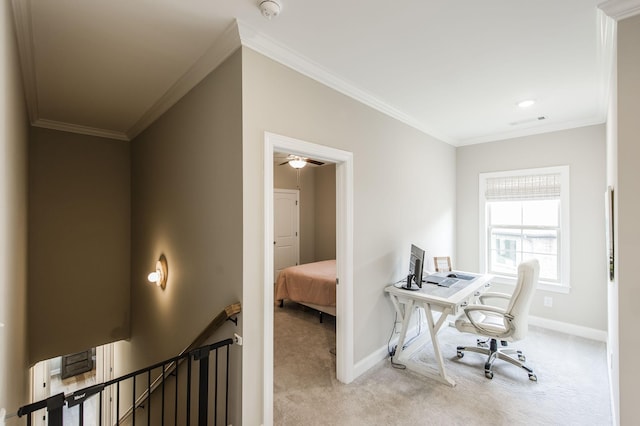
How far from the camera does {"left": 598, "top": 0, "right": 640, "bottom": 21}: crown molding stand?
153 centimetres

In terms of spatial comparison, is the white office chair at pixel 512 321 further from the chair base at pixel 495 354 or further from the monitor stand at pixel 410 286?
the monitor stand at pixel 410 286

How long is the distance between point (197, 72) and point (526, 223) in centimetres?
458

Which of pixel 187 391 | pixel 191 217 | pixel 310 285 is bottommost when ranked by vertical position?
pixel 187 391

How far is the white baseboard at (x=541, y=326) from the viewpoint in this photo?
9.03 feet

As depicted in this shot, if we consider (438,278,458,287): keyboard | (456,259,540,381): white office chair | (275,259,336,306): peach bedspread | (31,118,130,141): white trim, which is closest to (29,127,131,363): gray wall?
(31,118,130,141): white trim

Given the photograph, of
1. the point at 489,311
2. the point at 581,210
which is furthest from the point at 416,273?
the point at 581,210

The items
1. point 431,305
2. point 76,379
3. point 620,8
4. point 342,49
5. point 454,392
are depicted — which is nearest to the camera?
point 620,8

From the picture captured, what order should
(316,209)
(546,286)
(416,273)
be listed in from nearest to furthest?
(416,273) → (546,286) → (316,209)

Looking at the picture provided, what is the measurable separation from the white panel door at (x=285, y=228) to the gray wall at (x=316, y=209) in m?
0.18

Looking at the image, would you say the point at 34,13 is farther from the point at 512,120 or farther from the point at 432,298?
the point at 512,120

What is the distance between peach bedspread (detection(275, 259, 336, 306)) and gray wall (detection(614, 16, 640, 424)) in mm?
2792

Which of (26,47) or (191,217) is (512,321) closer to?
(191,217)

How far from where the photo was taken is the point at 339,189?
2650 millimetres

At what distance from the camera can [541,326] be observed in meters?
3.88
